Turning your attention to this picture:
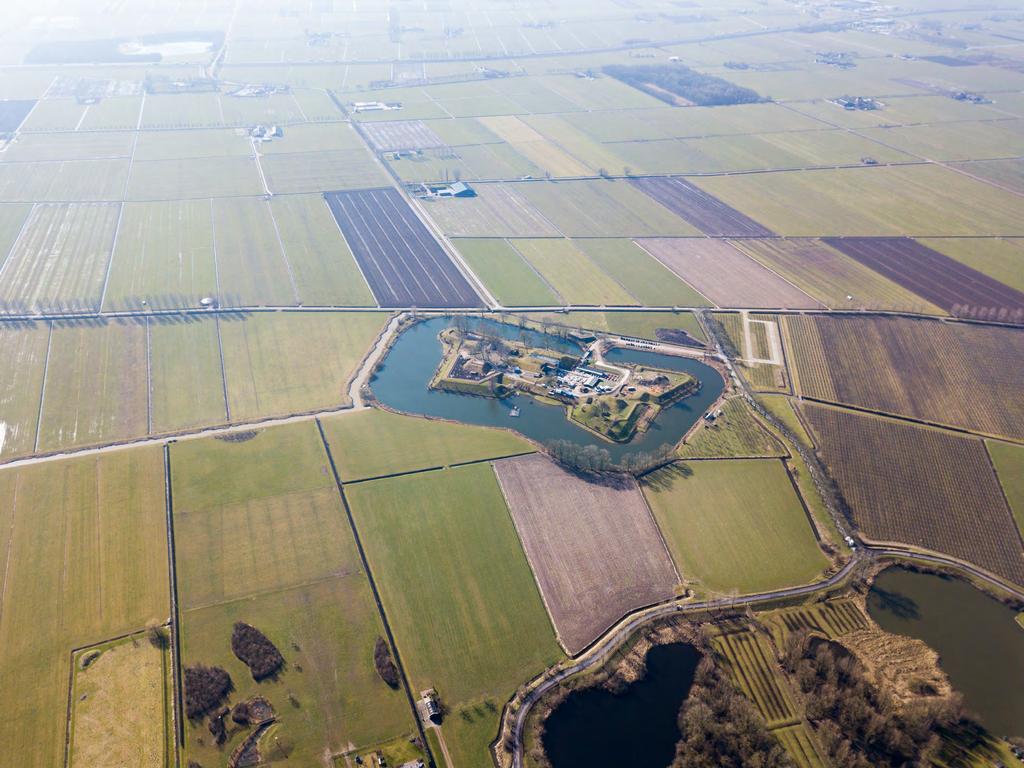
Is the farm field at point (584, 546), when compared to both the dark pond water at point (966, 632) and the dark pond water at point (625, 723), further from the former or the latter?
the dark pond water at point (966, 632)

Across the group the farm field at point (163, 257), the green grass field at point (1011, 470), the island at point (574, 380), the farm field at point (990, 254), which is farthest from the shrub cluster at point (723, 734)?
the farm field at point (990, 254)

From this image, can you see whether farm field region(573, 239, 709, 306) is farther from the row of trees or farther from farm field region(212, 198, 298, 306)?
farm field region(212, 198, 298, 306)

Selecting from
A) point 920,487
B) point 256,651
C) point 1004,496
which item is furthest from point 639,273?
point 256,651

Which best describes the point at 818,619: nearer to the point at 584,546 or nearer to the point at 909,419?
the point at 584,546

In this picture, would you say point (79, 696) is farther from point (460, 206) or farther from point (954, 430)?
point (460, 206)

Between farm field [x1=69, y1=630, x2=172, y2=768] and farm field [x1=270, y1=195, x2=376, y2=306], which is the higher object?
farm field [x1=270, y1=195, x2=376, y2=306]

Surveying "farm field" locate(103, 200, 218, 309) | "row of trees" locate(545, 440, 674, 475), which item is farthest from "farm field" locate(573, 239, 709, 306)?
"farm field" locate(103, 200, 218, 309)

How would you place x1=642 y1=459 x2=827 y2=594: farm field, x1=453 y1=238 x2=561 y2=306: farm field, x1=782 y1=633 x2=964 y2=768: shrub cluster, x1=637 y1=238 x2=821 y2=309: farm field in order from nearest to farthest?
x1=782 y1=633 x2=964 y2=768: shrub cluster
x1=642 y1=459 x2=827 y2=594: farm field
x1=637 y1=238 x2=821 y2=309: farm field
x1=453 y1=238 x2=561 y2=306: farm field

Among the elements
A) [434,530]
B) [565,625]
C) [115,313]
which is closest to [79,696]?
[434,530]
